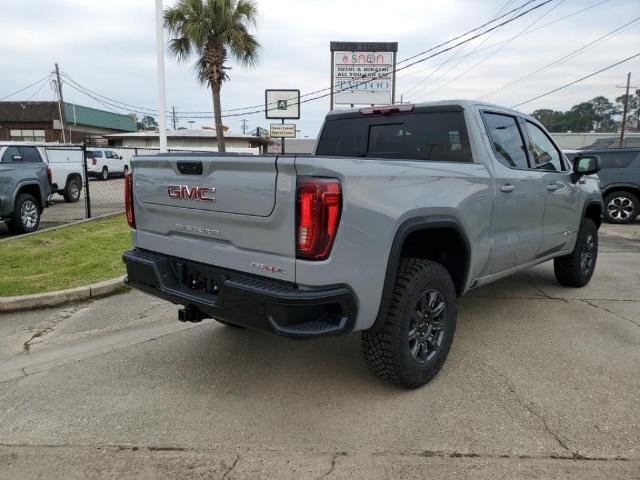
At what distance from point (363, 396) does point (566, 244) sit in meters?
3.18

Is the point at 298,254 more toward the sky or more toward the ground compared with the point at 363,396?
more toward the sky

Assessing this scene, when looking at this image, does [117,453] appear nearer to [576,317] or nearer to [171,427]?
[171,427]

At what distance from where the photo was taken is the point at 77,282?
18.6ft

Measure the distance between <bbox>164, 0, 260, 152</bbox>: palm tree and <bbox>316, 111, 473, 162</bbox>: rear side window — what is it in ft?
45.2

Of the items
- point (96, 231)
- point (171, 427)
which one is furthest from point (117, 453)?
point (96, 231)

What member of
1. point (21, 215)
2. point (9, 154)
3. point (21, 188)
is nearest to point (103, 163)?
point (9, 154)

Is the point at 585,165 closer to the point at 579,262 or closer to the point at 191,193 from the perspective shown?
the point at 579,262

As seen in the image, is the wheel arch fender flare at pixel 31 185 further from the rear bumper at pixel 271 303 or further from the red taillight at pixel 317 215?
the red taillight at pixel 317 215

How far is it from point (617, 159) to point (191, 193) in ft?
40.5

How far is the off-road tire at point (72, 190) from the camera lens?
15.4 m

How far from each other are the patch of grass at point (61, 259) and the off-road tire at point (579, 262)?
5127 millimetres

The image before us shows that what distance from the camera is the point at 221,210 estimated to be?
2.93 m

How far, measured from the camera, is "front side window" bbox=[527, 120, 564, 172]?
466 cm

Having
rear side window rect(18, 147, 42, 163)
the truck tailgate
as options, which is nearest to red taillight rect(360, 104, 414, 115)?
the truck tailgate
